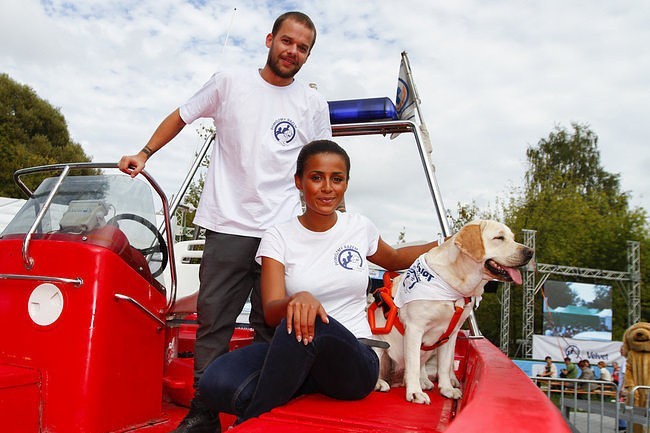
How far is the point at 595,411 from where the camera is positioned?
842 centimetres

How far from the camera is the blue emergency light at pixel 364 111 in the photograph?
379 cm

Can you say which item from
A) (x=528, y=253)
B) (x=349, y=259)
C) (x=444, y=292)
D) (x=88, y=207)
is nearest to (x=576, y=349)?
(x=528, y=253)

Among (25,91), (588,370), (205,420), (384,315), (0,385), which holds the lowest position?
(588,370)

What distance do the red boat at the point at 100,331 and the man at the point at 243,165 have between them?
0.20m

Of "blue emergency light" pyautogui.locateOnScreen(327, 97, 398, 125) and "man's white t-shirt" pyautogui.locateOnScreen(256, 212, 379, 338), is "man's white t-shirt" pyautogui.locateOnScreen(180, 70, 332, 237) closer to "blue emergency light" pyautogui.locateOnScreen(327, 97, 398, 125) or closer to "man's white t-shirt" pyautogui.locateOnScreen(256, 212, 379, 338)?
"man's white t-shirt" pyautogui.locateOnScreen(256, 212, 379, 338)

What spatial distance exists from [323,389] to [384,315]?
802 millimetres

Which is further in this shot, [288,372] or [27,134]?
[27,134]

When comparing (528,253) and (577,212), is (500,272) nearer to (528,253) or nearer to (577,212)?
(528,253)

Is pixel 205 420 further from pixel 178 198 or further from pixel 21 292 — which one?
pixel 178 198

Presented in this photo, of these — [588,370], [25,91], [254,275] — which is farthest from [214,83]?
[25,91]

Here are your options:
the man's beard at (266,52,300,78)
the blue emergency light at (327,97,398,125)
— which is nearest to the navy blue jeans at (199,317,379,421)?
the man's beard at (266,52,300,78)

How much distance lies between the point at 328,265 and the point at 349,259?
0.31 ft

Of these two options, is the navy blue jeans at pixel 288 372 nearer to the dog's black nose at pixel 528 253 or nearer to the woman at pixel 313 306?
the woman at pixel 313 306

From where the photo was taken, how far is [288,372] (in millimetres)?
1854
